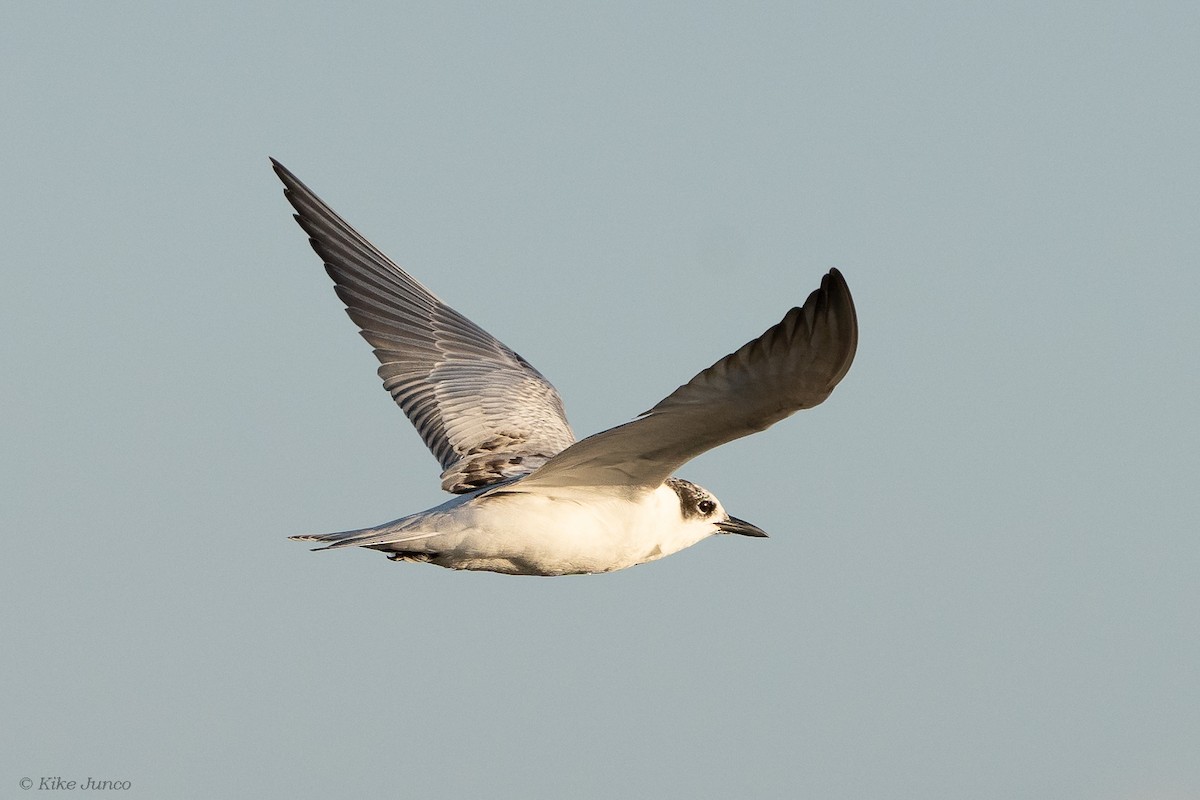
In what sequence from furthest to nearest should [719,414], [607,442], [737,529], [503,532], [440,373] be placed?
[440,373] < [737,529] < [503,532] < [607,442] < [719,414]

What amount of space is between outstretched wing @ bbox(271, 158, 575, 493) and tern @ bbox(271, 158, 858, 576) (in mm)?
13

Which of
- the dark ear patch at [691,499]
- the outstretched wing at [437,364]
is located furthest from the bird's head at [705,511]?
the outstretched wing at [437,364]

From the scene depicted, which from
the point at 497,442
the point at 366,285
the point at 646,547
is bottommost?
the point at 646,547

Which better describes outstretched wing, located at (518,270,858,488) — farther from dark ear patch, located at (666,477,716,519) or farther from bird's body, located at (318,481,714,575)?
dark ear patch, located at (666,477,716,519)

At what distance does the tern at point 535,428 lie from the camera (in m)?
8.50

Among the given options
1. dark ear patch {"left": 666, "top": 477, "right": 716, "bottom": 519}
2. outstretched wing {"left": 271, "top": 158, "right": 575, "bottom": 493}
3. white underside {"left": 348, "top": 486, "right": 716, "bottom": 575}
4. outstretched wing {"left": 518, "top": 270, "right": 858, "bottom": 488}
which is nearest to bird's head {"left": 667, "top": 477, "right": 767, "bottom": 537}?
dark ear patch {"left": 666, "top": 477, "right": 716, "bottom": 519}

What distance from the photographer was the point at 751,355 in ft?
27.7

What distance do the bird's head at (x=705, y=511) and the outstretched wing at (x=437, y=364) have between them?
57.3 inches

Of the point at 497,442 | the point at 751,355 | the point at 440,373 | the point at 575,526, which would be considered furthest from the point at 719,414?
the point at 440,373

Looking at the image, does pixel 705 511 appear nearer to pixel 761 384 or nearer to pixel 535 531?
pixel 535 531

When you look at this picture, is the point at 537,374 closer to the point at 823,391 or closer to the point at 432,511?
the point at 432,511

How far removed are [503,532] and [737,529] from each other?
251 cm

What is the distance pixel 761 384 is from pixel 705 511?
3.50 m

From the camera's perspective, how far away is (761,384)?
8.57 metres
